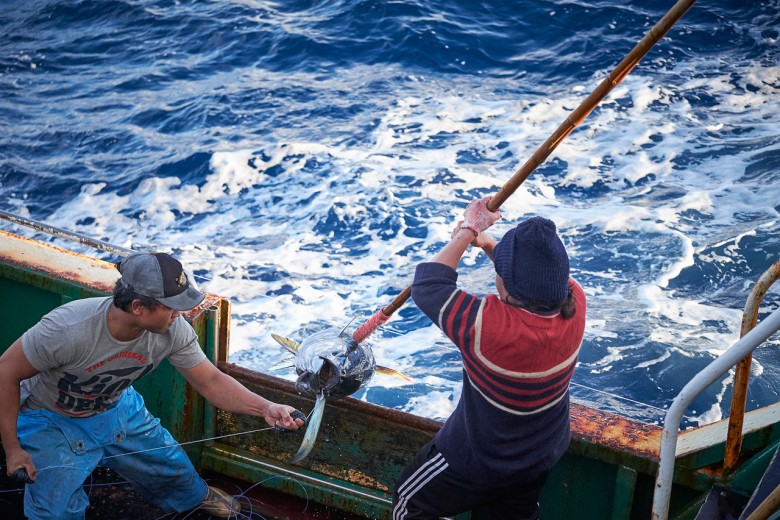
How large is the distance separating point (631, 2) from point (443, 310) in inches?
520

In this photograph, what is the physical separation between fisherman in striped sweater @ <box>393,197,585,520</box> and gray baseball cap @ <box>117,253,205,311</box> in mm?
891

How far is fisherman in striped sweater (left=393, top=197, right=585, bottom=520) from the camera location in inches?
95.6

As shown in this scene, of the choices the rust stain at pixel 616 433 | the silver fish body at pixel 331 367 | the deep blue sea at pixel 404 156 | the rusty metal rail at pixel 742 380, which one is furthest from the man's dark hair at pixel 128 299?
the deep blue sea at pixel 404 156

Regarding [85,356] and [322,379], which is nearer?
[85,356]

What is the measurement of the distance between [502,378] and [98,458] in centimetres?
177

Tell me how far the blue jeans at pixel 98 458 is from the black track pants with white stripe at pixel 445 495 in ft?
3.67

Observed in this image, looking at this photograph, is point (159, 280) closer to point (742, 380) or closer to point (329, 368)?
point (329, 368)

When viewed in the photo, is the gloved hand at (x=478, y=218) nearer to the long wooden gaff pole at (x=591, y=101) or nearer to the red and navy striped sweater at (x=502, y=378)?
the long wooden gaff pole at (x=591, y=101)

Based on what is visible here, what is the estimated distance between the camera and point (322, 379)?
3.32 meters

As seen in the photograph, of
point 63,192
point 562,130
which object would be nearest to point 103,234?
point 63,192

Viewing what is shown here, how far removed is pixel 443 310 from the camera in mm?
2531

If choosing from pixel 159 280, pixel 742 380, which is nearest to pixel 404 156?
pixel 159 280

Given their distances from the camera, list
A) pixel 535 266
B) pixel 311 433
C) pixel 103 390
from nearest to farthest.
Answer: pixel 535 266
pixel 103 390
pixel 311 433

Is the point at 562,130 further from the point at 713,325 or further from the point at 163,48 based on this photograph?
the point at 163,48
